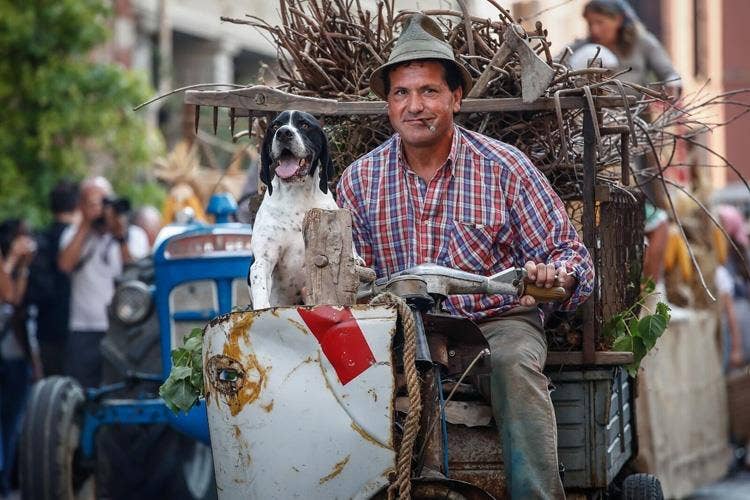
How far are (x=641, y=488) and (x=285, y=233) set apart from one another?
1.74 metres

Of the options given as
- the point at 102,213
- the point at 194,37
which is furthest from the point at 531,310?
the point at 194,37

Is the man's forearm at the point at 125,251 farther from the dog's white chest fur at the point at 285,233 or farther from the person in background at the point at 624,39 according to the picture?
the dog's white chest fur at the point at 285,233

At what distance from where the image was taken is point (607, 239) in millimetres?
6980

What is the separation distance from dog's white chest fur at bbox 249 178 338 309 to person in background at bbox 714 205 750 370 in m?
8.07

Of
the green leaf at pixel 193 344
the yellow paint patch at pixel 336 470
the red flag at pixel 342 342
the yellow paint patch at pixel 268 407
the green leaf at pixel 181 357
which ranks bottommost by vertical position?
the yellow paint patch at pixel 336 470

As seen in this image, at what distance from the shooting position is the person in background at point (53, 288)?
12.4 meters

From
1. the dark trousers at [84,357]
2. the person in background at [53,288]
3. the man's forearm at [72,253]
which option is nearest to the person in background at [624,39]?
the man's forearm at [72,253]

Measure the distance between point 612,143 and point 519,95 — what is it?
56 centimetres

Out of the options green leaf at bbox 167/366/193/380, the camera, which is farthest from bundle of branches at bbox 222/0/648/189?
the camera

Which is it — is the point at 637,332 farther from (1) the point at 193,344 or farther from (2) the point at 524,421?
(1) the point at 193,344

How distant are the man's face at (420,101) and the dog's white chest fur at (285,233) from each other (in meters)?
0.42

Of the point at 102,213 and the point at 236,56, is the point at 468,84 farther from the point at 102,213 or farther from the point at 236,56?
the point at 236,56

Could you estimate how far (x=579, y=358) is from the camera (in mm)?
6551

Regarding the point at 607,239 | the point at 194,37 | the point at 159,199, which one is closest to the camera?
the point at 607,239
